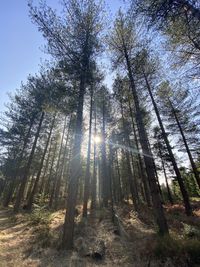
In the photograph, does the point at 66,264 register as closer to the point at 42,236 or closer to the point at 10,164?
the point at 42,236

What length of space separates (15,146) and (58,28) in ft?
57.3

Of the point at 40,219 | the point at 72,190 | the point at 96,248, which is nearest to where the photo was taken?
the point at 96,248

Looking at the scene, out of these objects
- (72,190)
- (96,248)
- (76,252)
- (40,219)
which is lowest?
(76,252)

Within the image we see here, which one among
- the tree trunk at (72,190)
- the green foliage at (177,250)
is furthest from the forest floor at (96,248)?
the tree trunk at (72,190)

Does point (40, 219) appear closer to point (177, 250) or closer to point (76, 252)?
point (76, 252)

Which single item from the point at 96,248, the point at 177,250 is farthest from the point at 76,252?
the point at 177,250

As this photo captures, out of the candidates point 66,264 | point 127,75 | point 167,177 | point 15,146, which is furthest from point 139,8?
point 167,177

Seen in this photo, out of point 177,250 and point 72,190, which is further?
point 72,190

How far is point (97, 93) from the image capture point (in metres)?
16.0

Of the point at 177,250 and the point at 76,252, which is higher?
the point at 177,250

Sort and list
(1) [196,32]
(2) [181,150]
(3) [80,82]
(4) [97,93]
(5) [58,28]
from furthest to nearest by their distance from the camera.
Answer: (2) [181,150] < (4) [97,93] < (3) [80,82] < (5) [58,28] < (1) [196,32]

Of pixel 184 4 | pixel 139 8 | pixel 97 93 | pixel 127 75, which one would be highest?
pixel 97 93

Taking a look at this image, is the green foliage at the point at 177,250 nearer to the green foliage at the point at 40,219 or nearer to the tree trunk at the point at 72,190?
the tree trunk at the point at 72,190

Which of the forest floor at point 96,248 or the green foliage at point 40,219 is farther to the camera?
the green foliage at point 40,219
